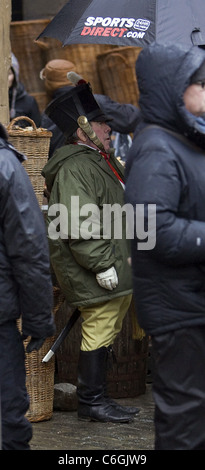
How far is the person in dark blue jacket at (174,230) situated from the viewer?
4332mm

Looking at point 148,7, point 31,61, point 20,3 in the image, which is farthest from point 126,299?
point 20,3

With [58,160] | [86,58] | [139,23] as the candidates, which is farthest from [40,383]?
[86,58]

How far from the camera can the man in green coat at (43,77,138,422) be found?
6410mm


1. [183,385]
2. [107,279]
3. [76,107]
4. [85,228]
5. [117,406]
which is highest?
[76,107]

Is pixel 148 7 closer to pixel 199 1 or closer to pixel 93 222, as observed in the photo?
pixel 199 1

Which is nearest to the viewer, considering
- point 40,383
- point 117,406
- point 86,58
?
point 40,383

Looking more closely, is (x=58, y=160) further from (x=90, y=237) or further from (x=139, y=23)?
(x=139, y=23)

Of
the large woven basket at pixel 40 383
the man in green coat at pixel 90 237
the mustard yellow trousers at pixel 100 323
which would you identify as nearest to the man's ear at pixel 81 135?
the man in green coat at pixel 90 237

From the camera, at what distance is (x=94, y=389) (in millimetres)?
6617

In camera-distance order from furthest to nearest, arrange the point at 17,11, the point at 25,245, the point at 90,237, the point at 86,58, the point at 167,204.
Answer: the point at 17,11 → the point at 86,58 → the point at 90,237 → the point at 25,245 → the point at 167,204

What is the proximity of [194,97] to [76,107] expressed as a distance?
231cm

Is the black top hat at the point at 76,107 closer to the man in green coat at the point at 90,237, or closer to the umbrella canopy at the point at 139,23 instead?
the man in green coat at the point at 90,237
